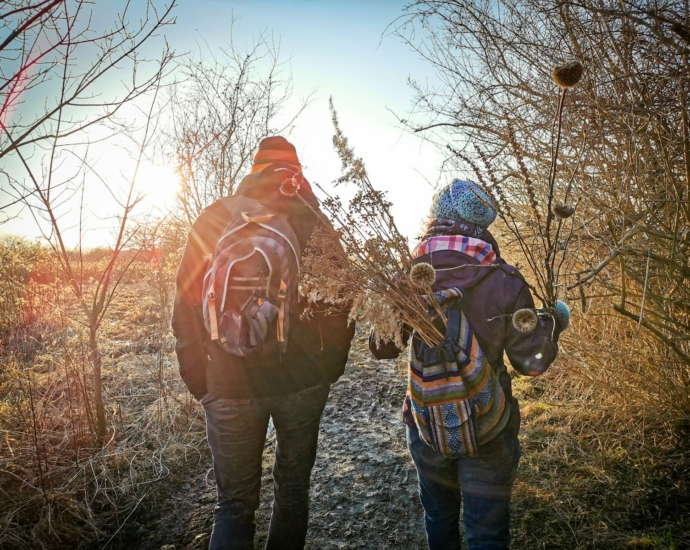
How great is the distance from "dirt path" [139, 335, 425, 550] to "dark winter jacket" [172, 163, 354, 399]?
51.7 inches

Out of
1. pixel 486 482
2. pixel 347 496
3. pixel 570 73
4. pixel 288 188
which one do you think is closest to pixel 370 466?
Result: pixel 347 496

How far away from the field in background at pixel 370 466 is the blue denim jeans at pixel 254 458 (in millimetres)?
789

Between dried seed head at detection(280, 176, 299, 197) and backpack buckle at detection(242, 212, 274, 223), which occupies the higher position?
dried seed head at detection(280, 176, 299, 197)

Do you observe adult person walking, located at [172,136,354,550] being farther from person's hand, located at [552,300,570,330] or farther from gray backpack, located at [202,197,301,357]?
person's hand, located at [552,300,570,330]

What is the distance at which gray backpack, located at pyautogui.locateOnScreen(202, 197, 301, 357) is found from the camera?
5.55ft

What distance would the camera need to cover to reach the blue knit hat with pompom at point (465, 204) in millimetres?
1659

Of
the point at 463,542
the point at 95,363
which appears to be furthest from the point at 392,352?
the point at 95,363

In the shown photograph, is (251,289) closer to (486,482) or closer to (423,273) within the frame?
(423,273)

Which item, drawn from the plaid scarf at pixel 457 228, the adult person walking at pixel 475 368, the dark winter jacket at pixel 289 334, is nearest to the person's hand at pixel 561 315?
the adult person walking at pixel 475 368

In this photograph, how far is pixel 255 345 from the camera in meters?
1.69

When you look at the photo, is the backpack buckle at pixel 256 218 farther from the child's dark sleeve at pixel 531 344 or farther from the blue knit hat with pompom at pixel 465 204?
the child's dark sleeve at pixel 531 344

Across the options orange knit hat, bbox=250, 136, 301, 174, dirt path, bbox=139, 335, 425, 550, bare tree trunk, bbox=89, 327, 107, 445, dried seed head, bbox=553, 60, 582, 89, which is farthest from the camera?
bare tree trunk, bbox=89, 327, 107, 445

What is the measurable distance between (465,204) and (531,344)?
0.59 m

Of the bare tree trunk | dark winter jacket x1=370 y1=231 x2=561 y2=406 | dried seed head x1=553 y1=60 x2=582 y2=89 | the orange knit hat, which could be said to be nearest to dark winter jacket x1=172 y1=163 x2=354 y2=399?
the orange knit hat
